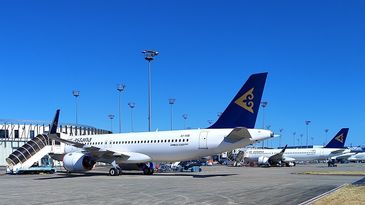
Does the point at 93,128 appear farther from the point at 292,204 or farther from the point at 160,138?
the point at 292,204

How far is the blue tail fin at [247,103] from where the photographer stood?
3153 cm

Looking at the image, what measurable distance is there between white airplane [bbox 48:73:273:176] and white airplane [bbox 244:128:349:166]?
137 ft

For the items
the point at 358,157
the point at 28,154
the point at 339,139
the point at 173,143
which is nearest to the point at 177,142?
the point at 173,143

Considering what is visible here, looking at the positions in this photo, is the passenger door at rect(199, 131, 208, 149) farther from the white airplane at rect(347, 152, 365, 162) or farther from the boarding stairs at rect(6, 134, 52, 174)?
the white airplane at rect(347, 152, 365, 162)

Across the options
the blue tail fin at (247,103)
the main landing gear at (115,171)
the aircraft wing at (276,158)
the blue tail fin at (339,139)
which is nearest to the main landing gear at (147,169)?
the main landing gear at (115,171)

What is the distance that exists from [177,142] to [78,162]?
342 inches

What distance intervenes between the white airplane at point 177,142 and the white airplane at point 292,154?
137 ft

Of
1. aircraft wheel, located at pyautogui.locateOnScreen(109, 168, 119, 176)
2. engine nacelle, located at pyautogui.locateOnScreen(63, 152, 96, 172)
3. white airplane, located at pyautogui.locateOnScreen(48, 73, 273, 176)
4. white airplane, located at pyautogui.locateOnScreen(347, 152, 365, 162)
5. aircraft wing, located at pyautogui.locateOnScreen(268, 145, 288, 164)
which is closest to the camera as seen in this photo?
white airplane, located at pyautogui.locateOnScreen(48, 73, 273, 176)

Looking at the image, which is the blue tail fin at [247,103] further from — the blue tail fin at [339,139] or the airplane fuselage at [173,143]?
the blue tail fin at [339,139]

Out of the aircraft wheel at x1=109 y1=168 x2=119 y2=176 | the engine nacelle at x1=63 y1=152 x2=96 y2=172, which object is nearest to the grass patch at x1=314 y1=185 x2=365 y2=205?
the aircraft wheel at x1=109 y1=168 x2=119 y2=176

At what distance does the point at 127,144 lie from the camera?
37875 mm

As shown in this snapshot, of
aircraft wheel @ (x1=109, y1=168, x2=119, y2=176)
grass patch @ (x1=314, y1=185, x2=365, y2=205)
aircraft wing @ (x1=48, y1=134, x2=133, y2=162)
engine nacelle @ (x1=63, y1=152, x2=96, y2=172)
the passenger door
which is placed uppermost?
the passenger door

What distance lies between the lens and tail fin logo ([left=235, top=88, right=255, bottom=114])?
104ft

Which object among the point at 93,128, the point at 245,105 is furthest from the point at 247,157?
the point at 245,105
